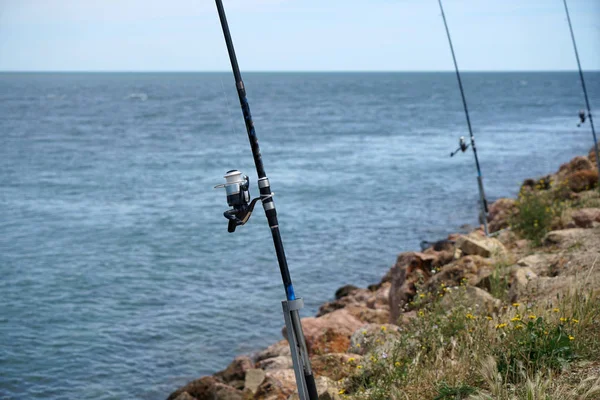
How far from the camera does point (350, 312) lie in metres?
10.9

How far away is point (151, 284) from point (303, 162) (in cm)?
1609

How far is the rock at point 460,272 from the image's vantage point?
29.4 ft

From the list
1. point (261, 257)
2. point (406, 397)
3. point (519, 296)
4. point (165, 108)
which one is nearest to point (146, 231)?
point (261, 257)

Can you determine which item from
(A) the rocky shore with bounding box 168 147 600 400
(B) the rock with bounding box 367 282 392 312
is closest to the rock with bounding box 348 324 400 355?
(A) the rocky shore with bounding box 168 147 600 400

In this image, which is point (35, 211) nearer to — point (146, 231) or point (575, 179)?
point (146, 231)

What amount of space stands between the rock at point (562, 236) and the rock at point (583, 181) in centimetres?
451

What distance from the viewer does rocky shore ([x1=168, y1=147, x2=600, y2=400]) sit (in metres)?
6.39

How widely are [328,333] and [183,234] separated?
949 centimetres

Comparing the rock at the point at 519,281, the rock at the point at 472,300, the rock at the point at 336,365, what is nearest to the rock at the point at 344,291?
the rock at the point at 336,365

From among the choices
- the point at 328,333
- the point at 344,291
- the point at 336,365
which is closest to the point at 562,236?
the point at 328,333

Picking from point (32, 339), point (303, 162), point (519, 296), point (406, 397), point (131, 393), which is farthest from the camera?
point (303, 162)

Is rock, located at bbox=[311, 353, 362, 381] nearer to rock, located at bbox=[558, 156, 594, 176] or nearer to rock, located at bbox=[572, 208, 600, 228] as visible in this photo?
rock, located at bbox=[572, 208, 600, 228]

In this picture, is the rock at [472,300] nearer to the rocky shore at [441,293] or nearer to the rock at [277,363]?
the rocky shore at [441,293]

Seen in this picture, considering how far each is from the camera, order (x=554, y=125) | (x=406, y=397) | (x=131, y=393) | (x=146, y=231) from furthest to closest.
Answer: (x=554, y=125), (x=146, y=231), (x=131, y=393), (x=406, y=397)
